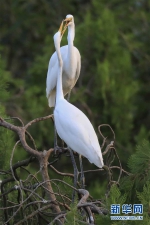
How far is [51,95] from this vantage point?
4.50m

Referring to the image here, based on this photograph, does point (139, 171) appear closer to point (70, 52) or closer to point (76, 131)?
point (76, 131)

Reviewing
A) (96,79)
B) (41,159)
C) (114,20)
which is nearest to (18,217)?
(41,159)

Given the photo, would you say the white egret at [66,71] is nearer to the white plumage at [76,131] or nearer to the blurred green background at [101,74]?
the white plumage at [76,131]

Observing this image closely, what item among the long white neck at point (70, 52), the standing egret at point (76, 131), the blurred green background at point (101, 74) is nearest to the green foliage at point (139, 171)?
the standing egret at point (76, 131)

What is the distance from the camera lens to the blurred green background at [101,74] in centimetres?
626

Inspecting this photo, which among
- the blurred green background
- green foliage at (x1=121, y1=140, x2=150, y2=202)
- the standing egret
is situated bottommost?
green foliage at (x1=121, y1=140, x2=150, y2=202)

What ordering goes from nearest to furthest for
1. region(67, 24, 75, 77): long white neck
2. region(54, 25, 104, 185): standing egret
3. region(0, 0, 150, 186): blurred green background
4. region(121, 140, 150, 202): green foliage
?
region(121, 140, 150, 202): green foliage
region(54, 25, 104, 185): standing egret
region(67, 24, 75, 77): long white neck
region(0, 0, 150, 186): blurred green background

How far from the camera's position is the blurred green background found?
6262mm

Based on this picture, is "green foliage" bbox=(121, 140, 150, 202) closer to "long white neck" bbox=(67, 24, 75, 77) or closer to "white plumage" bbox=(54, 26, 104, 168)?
"white plumage" bbox=(54, 26, 104, 168)

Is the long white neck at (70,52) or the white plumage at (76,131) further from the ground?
the long white neck at (70,52)

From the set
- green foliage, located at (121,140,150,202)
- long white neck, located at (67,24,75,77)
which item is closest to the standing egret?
green foliage, located at (121,140,150,202)

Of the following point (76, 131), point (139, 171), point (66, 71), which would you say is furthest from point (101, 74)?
point (139, 171)

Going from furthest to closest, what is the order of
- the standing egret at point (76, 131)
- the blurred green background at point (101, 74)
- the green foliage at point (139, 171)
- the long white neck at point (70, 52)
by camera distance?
the blurred green background at point (101, 74) → the long white neck at point (70, 52) → the standing egret at point (76, 131) → the green foliage at point (139, 171)

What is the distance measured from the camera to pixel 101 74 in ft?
Answer: 20.7
